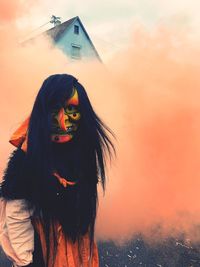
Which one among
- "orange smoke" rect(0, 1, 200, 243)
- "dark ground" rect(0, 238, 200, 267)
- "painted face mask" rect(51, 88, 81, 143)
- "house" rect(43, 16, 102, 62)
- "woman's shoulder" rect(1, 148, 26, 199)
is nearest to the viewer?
"woman's shoulder" rect(1, 148, 26, 199)

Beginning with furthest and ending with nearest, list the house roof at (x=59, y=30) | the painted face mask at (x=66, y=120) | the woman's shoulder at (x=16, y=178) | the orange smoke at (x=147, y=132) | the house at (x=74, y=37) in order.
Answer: the house at (x=74, y=37), the house roof at (x=59, y=30), the orange smoke at (x=147, y=132), the painted face mask at (x=66, y=120), the woman's shoulder at (x=16, y=178)

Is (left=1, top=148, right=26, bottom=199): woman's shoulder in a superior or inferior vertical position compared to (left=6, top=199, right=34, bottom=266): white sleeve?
superior

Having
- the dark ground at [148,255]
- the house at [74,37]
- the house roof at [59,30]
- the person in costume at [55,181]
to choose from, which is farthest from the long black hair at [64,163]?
the house at [74,37]

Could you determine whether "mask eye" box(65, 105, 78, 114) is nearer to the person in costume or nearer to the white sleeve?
the person in costume

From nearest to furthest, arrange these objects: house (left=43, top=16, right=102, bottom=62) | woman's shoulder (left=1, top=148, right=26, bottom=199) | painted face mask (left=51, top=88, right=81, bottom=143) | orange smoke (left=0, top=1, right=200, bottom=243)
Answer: woman's shoulder (left=1, top=148, right=26, bottom=199) → painted face mask (left=51, top=88, right=81, bottom=143) → orange smoke (left=0, top=1, right=200, bottom=243) → house (left=43, top=16, right=102, bottom=62)

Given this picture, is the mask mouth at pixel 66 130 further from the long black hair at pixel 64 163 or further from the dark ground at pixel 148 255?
the dark ground at pixel 148 255

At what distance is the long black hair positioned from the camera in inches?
73.7

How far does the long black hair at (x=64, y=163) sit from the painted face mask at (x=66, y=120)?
0.09 feet

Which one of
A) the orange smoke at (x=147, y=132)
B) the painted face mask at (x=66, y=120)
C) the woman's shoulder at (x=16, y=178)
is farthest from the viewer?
the orange smoke at (x=147, y=132)

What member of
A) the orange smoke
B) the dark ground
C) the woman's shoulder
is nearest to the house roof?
the orange smoke

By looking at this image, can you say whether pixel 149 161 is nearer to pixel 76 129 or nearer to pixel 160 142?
pixel 160 142

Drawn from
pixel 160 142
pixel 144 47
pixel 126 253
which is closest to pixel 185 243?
pixel 126 253

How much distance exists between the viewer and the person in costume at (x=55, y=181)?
1869mm

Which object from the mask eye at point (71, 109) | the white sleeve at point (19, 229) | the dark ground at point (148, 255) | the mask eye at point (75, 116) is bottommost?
the dark ground at point (148, 255)
